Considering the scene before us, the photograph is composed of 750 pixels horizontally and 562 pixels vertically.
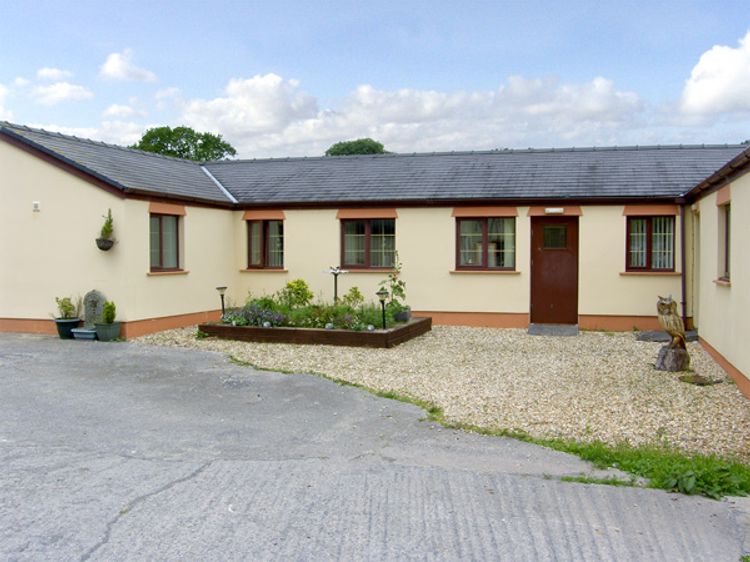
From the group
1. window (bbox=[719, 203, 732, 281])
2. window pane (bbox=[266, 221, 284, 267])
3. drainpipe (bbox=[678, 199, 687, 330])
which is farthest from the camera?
window pane (bbox=[266, 221, 284, 267])

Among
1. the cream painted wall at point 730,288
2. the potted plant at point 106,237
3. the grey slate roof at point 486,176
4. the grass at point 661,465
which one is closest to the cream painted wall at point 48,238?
the potted plant at point 106,237

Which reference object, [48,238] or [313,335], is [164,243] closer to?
[48,238]

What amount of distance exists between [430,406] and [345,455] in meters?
2.16

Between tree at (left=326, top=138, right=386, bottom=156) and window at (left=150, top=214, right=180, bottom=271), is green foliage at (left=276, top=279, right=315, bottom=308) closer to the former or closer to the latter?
window at (left=150, top=214, right=180, bottom=271)

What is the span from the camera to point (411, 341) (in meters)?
13.6

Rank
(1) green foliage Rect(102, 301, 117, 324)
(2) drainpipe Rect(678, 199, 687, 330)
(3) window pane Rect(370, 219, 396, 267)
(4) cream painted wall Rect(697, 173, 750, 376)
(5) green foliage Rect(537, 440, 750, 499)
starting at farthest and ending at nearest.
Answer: (3) window pane Rect(370, 219, 396, 267) < (2) drainpipe Rect(678, 199, 687, 330) < (1) green foliage Rect(102, 301, 117, 324) < (4) cream painted wall Rect(697, 173, 750, 376) < (5) green foliage Rect(537, 440, 750, 499)

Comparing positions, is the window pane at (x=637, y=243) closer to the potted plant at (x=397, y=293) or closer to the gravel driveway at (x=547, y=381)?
A: the gravel driveway at (x=547, y=381)

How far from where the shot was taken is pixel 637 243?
15.2 m

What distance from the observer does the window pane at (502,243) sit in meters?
15.7

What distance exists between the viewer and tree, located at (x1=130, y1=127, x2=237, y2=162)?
39.4 metres

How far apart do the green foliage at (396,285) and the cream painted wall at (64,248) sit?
4625 millimetres

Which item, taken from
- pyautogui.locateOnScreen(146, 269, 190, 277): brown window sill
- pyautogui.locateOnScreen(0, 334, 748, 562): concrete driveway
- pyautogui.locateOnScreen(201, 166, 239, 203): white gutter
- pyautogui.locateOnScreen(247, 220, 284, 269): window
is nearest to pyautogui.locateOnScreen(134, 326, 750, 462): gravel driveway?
pyautogui.locateOnScreen(0, 334, 748, 562): concrete driveway

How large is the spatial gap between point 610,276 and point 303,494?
11.6 meters

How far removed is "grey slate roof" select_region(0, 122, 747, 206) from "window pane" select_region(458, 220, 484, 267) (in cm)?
69
